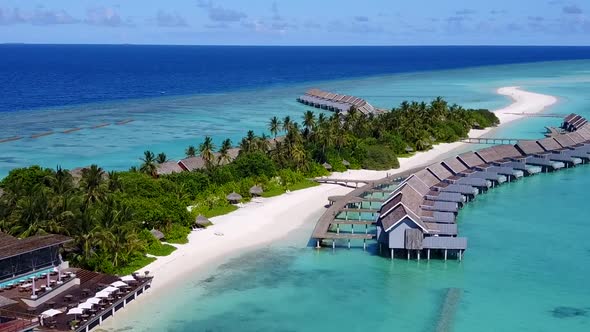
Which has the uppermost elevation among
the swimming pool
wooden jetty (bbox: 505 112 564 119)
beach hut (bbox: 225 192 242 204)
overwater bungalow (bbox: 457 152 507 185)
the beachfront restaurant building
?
wooden jetty (bbox: 505 112 564 119)

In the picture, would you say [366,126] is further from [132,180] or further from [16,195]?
[16,195]

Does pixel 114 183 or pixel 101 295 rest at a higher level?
pixel 114 183

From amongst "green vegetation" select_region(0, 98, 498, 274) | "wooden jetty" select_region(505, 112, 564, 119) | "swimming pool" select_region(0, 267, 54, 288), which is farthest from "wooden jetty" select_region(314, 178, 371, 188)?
"wooden jetty" select_region(505, 112, 564, 119)

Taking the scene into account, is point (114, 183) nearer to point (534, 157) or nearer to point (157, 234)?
point (157, 234)

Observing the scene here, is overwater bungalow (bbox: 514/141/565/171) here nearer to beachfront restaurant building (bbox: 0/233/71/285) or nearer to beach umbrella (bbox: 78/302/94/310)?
beachfront restaurant building (bbox: 0/233/71/285)

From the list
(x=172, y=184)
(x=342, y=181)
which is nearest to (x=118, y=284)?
(x=172, y=184)

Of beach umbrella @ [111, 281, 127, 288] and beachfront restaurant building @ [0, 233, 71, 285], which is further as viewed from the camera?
beach umbrella @ [111, 281, 127, 288]
